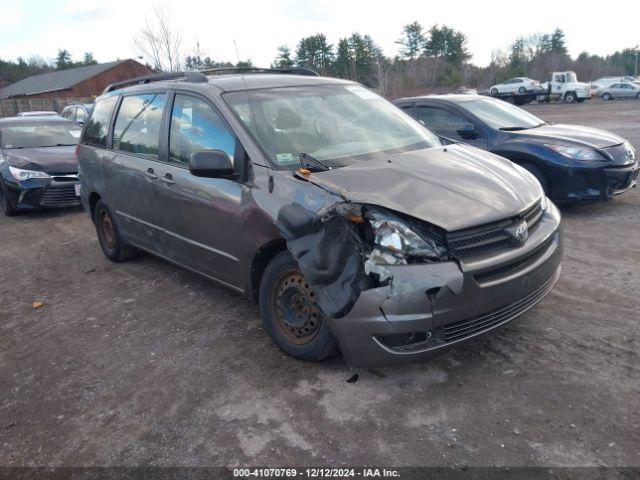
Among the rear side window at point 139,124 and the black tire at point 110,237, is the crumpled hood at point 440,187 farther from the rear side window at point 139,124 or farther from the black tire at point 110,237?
the black tire at point 110,237

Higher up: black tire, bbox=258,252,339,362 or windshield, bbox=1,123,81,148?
windshield, bbox=1,123,81,148

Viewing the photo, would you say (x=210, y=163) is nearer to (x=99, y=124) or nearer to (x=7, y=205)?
(x=99, y=124)

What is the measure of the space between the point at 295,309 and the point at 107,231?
3605 millimetres

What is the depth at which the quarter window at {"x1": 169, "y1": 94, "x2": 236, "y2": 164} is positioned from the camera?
403cm

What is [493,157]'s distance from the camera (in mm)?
4246

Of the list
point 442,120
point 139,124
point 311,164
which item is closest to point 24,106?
point 442,120

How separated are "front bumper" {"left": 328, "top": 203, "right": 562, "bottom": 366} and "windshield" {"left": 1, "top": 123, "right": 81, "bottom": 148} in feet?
28.6

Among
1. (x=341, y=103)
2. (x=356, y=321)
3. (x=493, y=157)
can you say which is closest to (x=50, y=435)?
(x=356, y=321)

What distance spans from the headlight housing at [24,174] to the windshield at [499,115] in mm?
6809

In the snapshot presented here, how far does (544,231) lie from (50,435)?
10.9 feet

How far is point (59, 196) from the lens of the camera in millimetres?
8891

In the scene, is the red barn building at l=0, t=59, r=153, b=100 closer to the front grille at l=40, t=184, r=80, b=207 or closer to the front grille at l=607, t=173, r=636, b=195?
the front grille at l=40, t=184, r=80, b=207

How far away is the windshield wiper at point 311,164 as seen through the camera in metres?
3.58

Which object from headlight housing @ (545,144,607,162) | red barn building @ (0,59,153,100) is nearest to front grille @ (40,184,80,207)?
headlight housing @ (545,144,607,162)
